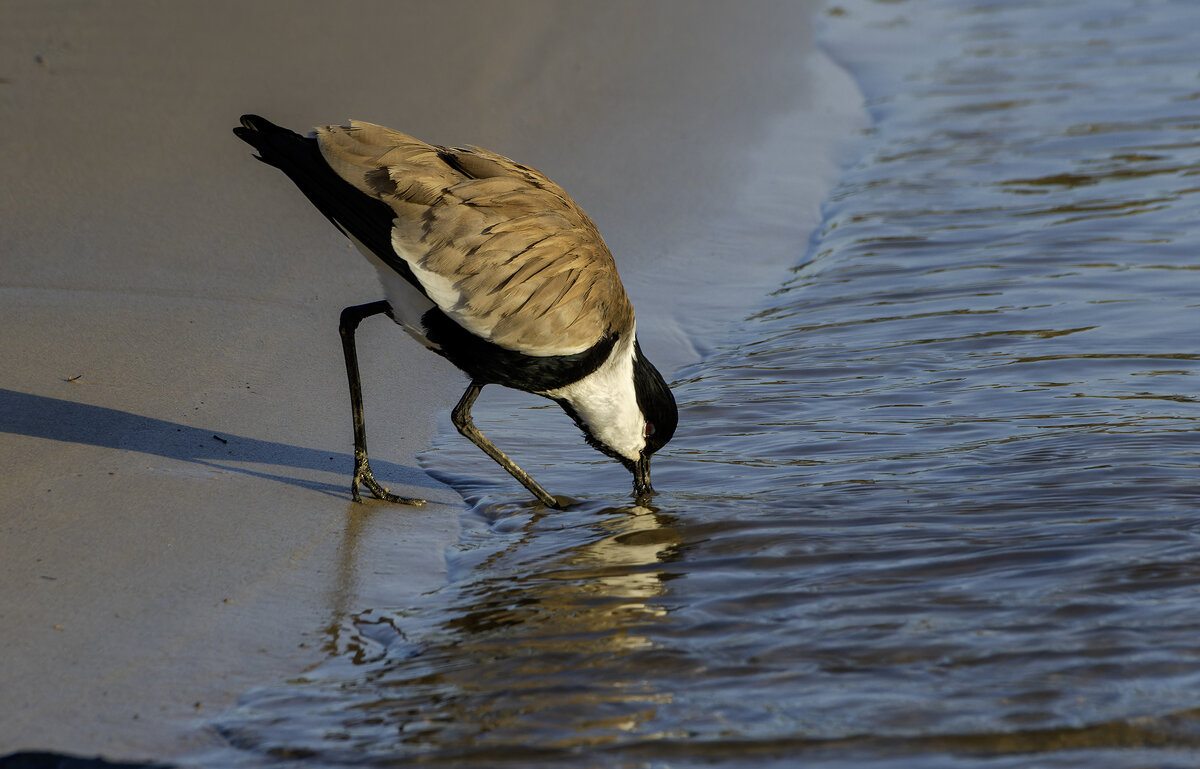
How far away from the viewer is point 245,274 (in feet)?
20.7

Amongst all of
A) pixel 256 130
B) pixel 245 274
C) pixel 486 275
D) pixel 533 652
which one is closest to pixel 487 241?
pixel 486 275

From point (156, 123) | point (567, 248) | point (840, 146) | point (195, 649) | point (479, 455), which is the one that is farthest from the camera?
point (840, 146)

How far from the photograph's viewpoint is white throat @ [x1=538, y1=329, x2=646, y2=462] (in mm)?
4910

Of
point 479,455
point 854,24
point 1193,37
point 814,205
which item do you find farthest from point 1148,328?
point 854,24

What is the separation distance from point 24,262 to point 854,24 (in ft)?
28.8

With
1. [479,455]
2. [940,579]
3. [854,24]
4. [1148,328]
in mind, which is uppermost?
[854,24]

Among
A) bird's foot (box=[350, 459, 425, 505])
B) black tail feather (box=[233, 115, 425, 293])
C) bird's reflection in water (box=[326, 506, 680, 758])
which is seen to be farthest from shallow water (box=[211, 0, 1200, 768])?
black tail feather (box=[233, 115, 425, 293])

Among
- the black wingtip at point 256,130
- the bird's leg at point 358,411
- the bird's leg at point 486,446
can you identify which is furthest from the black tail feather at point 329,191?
the bird's leg at point 486,446

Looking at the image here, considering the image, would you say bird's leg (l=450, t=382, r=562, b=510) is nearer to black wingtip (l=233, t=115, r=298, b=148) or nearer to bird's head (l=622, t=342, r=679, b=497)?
bird's head (l=622, t=342, r=679, b=497)

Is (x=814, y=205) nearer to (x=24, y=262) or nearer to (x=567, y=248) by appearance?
(x=567, y=248)

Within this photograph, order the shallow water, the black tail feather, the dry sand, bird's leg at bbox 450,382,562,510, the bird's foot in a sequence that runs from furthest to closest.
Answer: bird's leg at bbox 450,382,562,510 → the bird's foot → the black tail feather → the dry sand → the shallow water

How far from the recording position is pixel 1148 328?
6070 mm

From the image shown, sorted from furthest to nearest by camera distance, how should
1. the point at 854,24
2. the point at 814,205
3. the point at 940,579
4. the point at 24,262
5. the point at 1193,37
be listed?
the point at 854,24 < the point at 1193,37 < the point at 814,205 < the point at 24,262 < the point at 940,579

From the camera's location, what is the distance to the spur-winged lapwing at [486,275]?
455 centimetres
